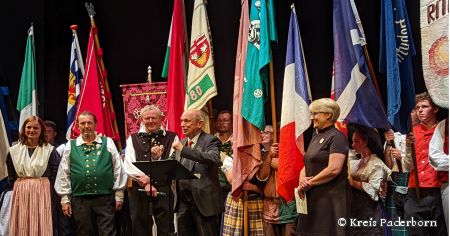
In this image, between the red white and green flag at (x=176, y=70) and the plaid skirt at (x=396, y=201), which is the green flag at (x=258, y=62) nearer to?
the red white and green flag at (x=176, y=70)

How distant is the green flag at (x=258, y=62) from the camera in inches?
228

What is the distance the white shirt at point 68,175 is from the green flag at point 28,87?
1.84 meters

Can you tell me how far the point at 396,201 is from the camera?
18.8 feet

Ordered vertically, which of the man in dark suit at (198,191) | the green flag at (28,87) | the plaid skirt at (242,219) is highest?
the green flag at (28,87)

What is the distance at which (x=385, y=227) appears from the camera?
521 centimetres

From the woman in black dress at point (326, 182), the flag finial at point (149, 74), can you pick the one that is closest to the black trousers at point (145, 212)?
the woman in black dress at point (326, 182)

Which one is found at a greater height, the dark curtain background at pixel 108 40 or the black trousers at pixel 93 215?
the dark curtain background at pixel 108 40

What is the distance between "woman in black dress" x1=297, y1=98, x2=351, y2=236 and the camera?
466 cm

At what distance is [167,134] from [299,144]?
117 centimetres

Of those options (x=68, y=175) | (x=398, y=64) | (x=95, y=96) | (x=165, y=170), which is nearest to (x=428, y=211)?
(x=398, y=64)

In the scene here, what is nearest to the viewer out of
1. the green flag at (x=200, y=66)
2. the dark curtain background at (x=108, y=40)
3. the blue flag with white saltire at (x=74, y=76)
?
the green flag at (x=200, y=66)

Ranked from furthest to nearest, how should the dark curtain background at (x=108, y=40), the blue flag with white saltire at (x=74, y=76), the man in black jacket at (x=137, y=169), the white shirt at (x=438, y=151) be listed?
the dark curtain background at (x=108, y=40) → the blue flag with white saltire at (x=74, y=76) → the man in black jacket at (x=137, y=169) → the white shirt at (x=438, y=151)

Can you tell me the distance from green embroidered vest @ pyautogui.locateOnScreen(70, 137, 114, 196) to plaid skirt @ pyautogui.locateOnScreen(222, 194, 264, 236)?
111 cm

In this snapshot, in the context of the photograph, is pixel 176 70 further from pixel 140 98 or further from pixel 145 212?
pixel 145 212
